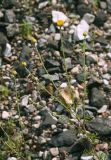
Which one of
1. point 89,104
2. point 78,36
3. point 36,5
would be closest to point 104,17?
point 78,36

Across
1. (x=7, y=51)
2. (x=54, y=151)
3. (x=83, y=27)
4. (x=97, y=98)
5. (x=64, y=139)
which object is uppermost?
(x=83, y=27)

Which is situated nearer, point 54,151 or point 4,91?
point 54,151

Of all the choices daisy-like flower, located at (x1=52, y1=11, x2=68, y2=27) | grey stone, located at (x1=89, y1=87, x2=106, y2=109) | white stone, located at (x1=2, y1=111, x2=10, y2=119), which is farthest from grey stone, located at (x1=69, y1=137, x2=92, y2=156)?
daisy-like flower, located at (x1=52, y1=11, x2=68, y2=27)

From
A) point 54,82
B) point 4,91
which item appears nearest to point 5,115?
point 4,91

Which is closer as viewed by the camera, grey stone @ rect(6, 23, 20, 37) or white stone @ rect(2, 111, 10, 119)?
white stone @ rect(2, 111, 10, 119)

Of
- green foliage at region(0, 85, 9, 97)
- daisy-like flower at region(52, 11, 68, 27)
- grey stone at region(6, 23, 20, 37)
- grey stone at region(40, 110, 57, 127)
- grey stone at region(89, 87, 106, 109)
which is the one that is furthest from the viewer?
daisy-like flower at region(52, 11, 68, 27)

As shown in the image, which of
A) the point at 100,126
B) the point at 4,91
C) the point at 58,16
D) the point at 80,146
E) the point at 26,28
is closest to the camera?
the point at 80,146

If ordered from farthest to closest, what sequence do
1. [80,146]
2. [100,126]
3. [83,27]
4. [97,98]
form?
[83,27] < [97,98] < [100,126] < [80,146]

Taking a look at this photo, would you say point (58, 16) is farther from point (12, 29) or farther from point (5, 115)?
point (5, 115)

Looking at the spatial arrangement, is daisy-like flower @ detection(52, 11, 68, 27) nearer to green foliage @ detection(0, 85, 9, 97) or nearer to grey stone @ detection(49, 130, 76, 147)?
green foliage @ detection(0, 85, 9, 97)
